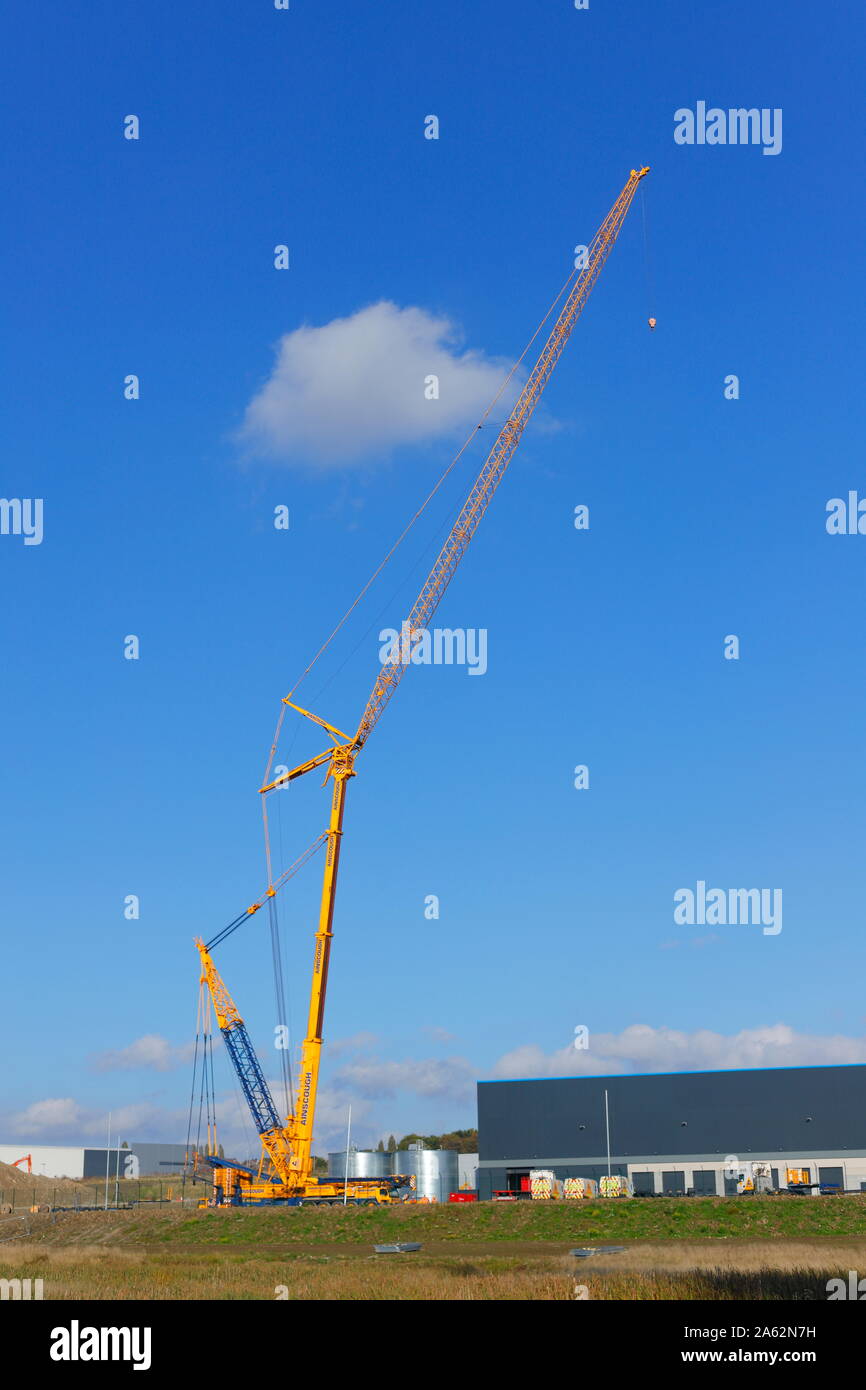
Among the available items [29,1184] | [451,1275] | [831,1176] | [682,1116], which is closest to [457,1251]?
[451,1275]

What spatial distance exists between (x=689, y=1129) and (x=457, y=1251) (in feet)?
163

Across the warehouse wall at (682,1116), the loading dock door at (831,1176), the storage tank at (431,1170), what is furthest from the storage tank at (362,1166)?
the loading dock door at (831,1176)

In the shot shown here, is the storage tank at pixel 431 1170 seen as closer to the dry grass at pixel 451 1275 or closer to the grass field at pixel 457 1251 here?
the grass field at pixel 457 1251

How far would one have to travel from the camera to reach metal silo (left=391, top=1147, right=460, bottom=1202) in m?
90.0

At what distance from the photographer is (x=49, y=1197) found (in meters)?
119

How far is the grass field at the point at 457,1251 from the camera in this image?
30594 mm

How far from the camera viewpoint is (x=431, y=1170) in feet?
299

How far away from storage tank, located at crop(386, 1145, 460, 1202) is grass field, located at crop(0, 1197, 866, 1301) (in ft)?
46.1

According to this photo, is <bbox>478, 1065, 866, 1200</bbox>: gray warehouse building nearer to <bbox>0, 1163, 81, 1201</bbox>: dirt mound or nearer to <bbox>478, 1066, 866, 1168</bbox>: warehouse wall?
<bbox>478, 1066, 866, 1168</bbox>: warehouse wall

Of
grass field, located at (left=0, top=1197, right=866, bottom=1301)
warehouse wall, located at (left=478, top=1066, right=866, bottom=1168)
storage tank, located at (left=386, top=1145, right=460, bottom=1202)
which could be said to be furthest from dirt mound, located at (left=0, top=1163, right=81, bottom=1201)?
warehouse wall, located at (left=478, top=1066, right=866, bottom=1168)

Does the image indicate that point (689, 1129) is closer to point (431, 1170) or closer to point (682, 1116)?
point (682, 1116)

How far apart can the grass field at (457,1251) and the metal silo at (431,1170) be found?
46.1 feet
